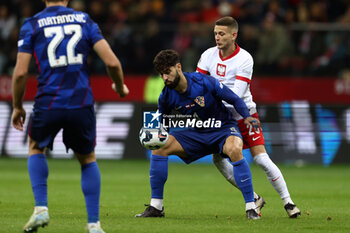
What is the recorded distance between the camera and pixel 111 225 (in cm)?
764

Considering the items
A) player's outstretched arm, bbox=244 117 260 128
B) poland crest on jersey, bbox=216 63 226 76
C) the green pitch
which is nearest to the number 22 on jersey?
the green pitch

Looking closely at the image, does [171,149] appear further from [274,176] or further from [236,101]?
[274,176]

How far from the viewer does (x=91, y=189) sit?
673 cm

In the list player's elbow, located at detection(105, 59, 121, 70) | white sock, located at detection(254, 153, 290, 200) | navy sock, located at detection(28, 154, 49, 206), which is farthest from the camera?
white sock, located at detection(254, 153, 290, 200)

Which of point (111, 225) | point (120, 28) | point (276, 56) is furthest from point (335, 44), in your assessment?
point (111, 225)

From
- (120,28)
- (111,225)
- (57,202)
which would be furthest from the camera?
(120,28)

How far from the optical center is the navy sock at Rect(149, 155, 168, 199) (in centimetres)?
861

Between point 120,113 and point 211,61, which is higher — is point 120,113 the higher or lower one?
the lower one

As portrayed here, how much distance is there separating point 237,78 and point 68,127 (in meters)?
2.89

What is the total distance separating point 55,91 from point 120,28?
1339 cm

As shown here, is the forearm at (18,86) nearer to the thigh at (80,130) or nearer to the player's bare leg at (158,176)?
the thigh at (80,130)

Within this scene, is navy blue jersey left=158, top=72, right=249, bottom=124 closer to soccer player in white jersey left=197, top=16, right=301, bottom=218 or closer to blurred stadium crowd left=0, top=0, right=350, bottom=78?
soccer player in white jersey left=197, top=16, right=301, bottom=218

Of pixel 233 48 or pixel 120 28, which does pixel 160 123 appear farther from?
pixel 120 28

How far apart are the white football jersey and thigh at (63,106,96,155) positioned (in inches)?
103
